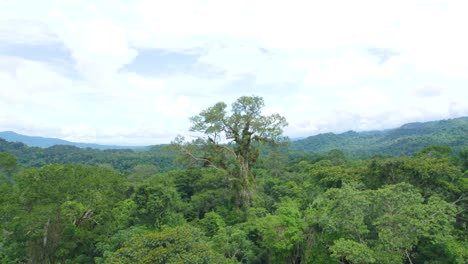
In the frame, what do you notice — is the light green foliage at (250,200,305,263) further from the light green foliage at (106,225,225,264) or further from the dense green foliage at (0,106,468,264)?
the light green foliage at (106,225,225,264)

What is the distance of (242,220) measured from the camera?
64.1 feet

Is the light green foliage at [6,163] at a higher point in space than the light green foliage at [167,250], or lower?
higher

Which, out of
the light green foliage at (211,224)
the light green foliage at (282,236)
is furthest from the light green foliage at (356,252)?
the light green foliage at (211,224)

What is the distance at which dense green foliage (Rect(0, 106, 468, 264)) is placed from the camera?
10.3 meters

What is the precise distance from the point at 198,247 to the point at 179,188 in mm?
15714

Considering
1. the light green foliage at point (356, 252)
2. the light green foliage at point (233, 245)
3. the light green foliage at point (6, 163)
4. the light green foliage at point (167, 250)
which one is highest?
the light green foliage at point (6, 163)

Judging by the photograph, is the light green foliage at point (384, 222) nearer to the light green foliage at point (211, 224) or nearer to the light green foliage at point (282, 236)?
the light green foliage at point (282, 236)

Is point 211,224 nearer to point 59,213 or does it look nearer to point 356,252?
point 59,213

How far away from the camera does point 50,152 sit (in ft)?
349

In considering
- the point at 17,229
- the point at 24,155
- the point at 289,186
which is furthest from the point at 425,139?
the point at 24,155

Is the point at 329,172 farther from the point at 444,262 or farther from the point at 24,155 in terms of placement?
the point at 24,155

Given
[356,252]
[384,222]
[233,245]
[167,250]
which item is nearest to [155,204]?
[233,245]

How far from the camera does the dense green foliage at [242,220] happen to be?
33.7 feet

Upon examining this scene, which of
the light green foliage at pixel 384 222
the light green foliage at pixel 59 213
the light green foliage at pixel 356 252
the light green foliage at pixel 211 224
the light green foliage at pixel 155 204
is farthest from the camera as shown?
the light green foliage at pixel 211 224
